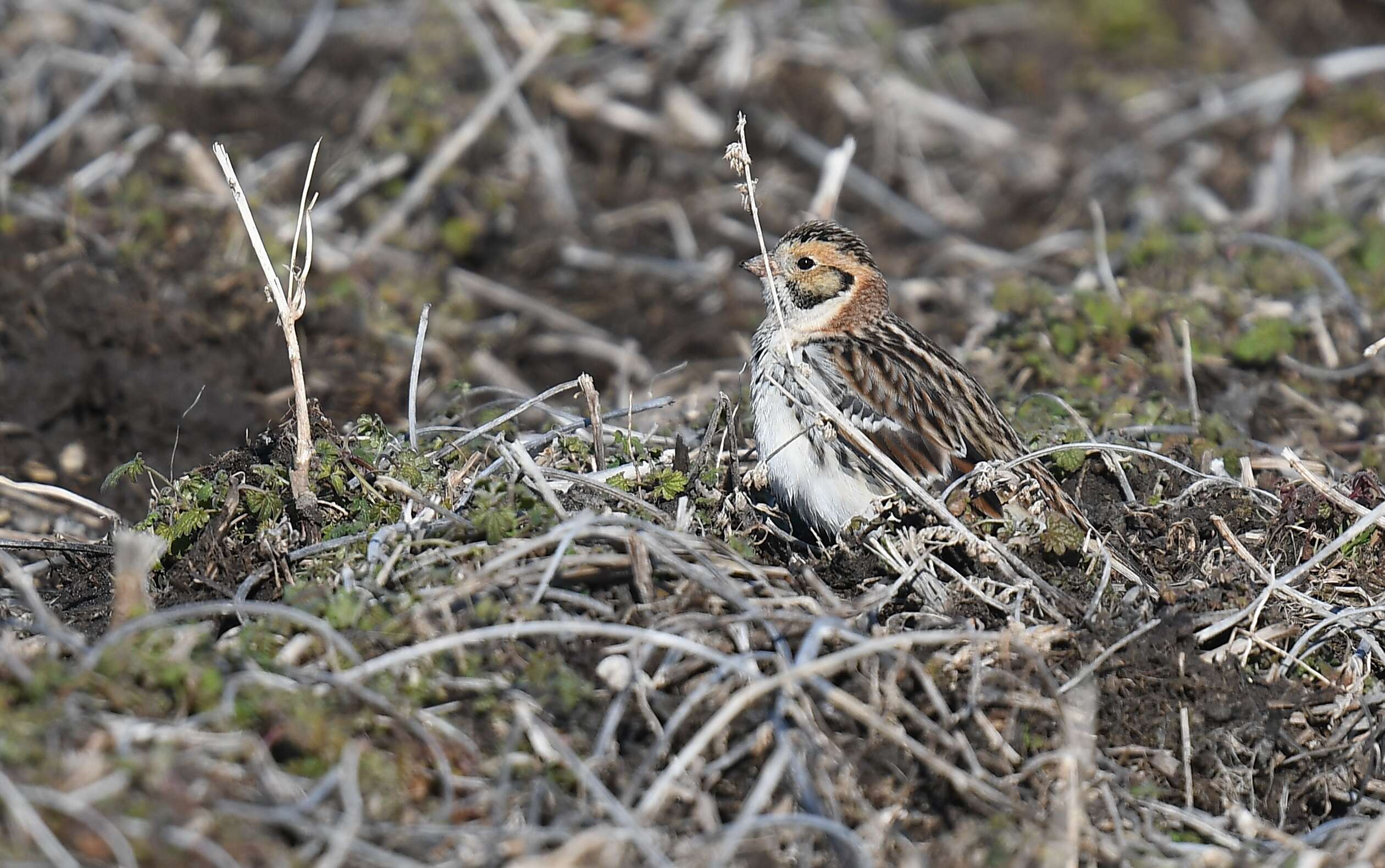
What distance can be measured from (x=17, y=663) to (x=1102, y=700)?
250cm

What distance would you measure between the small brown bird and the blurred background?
1.31 feet

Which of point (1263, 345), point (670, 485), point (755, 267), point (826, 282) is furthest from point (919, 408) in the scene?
point (1263, 345)

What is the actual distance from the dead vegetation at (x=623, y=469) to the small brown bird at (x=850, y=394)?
155 millimetres

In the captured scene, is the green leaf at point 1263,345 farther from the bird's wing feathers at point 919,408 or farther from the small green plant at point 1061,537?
the small green plant at point 1061,537

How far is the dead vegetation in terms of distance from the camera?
10.3 ft

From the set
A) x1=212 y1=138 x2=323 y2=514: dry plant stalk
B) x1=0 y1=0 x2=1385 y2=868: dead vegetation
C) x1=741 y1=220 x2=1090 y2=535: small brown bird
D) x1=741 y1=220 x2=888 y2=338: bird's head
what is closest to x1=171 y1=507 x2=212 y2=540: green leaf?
x1=0 y1=0 x2=1385 y2=868: dead vegetation

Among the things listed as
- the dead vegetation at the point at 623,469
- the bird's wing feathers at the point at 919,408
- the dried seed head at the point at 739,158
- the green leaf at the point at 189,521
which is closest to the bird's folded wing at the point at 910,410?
the bird's wing feathers at the point at 919,408

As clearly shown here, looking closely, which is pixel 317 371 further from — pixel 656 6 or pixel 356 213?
pixel 656 6

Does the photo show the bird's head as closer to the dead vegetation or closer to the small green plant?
the dead vegetation

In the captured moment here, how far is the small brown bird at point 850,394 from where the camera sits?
4.53m

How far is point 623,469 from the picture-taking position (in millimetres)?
4316

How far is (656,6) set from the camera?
A: 9375 millimetres

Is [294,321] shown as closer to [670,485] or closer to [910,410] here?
[670,485]

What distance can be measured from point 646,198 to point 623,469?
14.8 ft
